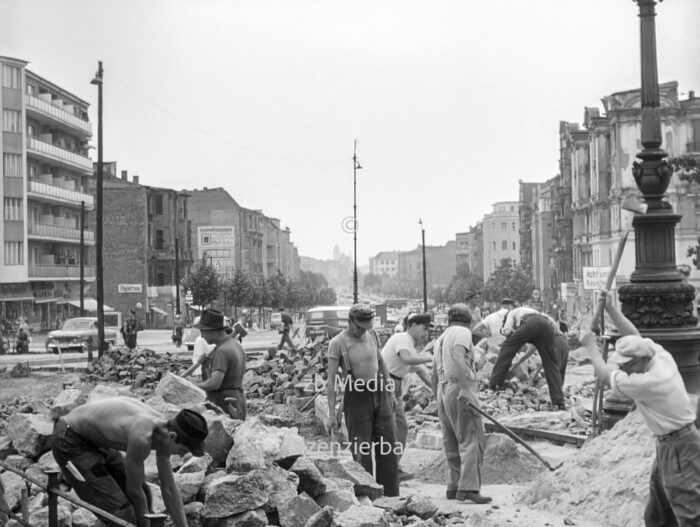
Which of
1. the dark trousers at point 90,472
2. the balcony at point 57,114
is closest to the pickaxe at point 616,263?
the dark trousers at point 90,472

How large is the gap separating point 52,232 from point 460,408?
181 feet

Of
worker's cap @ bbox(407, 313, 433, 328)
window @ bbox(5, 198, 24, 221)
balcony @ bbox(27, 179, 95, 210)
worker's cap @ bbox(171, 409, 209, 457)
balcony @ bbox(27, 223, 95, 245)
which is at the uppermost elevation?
balcony @ bbox(27, 179, 95, 210)

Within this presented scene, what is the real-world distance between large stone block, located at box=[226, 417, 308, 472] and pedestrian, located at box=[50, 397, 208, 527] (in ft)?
4.63

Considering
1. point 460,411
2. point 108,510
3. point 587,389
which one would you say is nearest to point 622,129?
point 587,389

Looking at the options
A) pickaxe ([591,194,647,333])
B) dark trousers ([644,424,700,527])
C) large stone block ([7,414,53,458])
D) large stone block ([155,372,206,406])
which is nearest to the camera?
dark trousers ([644,424,700,527])

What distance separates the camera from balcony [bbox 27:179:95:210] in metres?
57.9

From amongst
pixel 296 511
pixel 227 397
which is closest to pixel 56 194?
pixel 227 397

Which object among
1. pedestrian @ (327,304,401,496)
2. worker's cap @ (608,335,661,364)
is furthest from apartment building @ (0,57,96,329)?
worker's cap @ (608,335,661,364)

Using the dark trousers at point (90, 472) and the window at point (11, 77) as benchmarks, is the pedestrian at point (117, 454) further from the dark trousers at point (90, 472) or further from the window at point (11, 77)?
the window at point (11, 77)

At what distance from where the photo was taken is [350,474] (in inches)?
338

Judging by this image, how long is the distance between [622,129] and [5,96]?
3491 cm

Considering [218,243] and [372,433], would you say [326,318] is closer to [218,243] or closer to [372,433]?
[372,433]

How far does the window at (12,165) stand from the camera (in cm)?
5481

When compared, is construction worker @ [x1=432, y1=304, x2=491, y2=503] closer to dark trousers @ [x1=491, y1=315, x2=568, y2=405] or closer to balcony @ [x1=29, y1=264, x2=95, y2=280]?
dark trousers @ [x1=491, y1=315, x2=568, y2=405]
